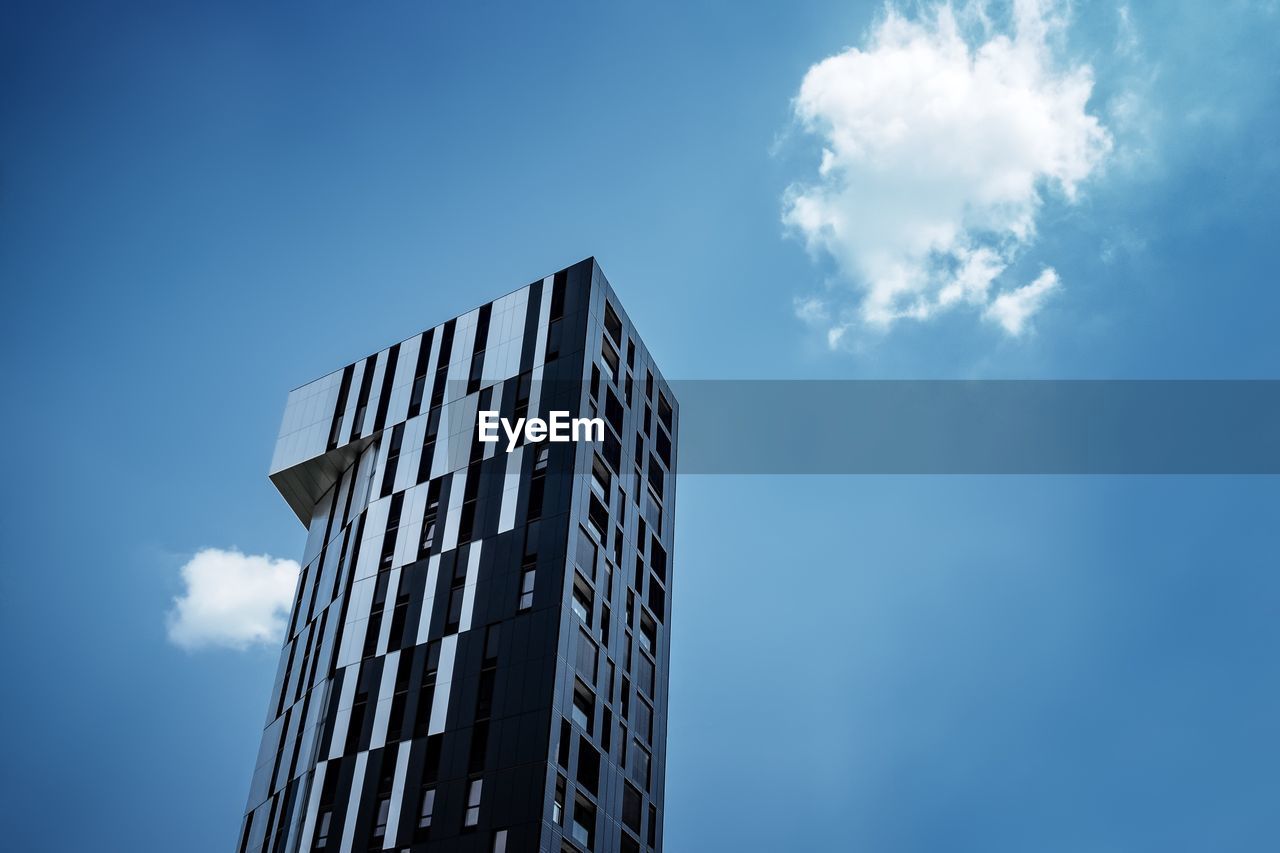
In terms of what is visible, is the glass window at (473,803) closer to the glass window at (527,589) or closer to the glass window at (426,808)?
the glass window at (426,808)

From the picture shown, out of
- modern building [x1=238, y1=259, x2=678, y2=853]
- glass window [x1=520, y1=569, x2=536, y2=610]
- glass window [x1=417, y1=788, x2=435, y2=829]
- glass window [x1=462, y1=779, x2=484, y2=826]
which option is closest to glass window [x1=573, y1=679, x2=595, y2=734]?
modern building [x1=238, y1=259, x2=678, y2=853]

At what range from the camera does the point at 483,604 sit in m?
61.2

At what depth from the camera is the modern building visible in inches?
2208

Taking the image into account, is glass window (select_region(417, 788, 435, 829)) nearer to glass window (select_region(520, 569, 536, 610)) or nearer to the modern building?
the modern building

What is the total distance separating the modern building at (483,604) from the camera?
56.1 m

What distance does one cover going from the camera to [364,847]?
5628 centimetres

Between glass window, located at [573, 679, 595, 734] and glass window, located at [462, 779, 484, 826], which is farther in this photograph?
glass window, located at [573, 679, 595, 734]

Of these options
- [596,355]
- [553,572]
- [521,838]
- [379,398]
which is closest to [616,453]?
[596,355]

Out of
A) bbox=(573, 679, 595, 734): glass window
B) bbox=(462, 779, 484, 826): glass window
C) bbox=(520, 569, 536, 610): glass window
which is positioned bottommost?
bbox=(462, 779, 484, 826): glass window

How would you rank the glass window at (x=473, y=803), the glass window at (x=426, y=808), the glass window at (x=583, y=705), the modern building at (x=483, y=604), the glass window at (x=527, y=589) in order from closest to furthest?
the glass window at (x=473, y=803)
the glass window at (x=426, y=808)
the modern building at (x=483, y=604)
the glass window at (x=583, y=705)
the glass window at (x=527, y=589)

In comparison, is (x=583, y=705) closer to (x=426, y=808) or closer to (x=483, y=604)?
(x=483, y=604)

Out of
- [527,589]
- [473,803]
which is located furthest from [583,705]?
[473,803]

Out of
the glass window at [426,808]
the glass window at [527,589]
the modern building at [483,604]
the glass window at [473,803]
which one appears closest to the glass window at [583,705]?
the modern building at [483,604]

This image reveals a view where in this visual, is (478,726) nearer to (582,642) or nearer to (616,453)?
(582,642)
